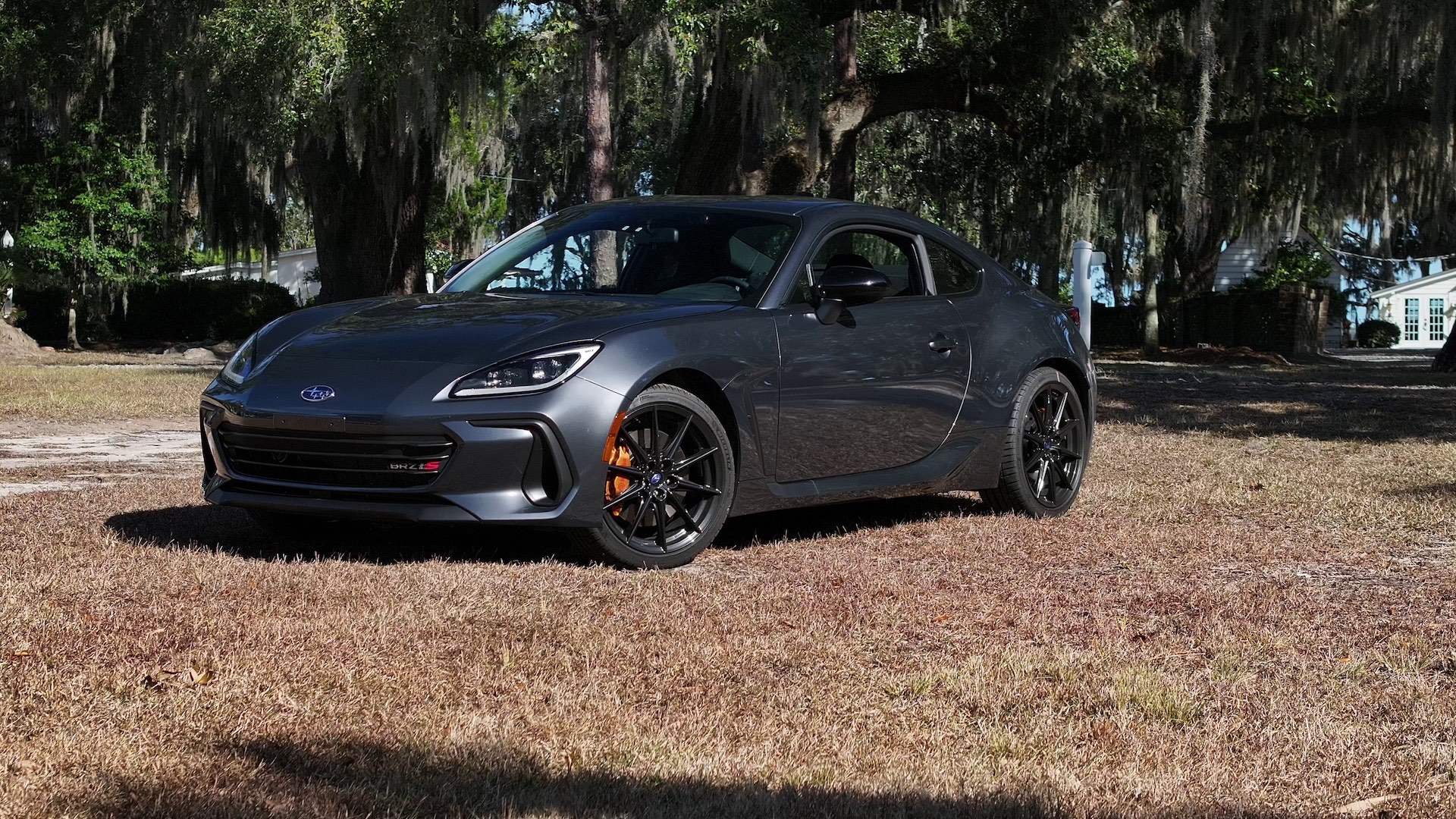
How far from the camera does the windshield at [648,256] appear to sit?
6.89 meters

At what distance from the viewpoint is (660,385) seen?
6.17 meters

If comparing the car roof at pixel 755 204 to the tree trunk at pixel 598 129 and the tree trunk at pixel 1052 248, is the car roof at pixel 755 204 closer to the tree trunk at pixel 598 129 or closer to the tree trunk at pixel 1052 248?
the tree trunk at pixel 598 129

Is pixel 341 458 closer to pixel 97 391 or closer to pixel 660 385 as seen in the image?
pixel 660 385

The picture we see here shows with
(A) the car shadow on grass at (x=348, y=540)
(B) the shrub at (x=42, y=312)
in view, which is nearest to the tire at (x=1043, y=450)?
(A) the car shadow on grass at (x=348, y=540)

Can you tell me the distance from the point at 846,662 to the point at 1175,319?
40857 millimetres

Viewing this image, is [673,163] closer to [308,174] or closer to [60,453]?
[308,174]

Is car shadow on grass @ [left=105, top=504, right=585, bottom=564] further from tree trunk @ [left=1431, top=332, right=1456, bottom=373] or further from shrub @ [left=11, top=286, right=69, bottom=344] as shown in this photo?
shrub @ [left=11, top=286, right=69, bottom=344]

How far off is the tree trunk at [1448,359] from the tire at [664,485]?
23.1m

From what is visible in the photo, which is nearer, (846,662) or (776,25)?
(846,662)

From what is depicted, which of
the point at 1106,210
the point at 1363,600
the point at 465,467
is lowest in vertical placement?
the point at 1363,600

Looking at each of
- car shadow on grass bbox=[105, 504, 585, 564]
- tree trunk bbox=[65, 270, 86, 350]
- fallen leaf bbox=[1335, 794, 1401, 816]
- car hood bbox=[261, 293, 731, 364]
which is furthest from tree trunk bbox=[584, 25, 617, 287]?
fallen leaf bbox=[1335, 794, 1401, 816]

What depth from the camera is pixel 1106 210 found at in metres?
36.5

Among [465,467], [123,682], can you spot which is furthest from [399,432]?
[123,682]

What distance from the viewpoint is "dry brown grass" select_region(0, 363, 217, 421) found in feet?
47.3
